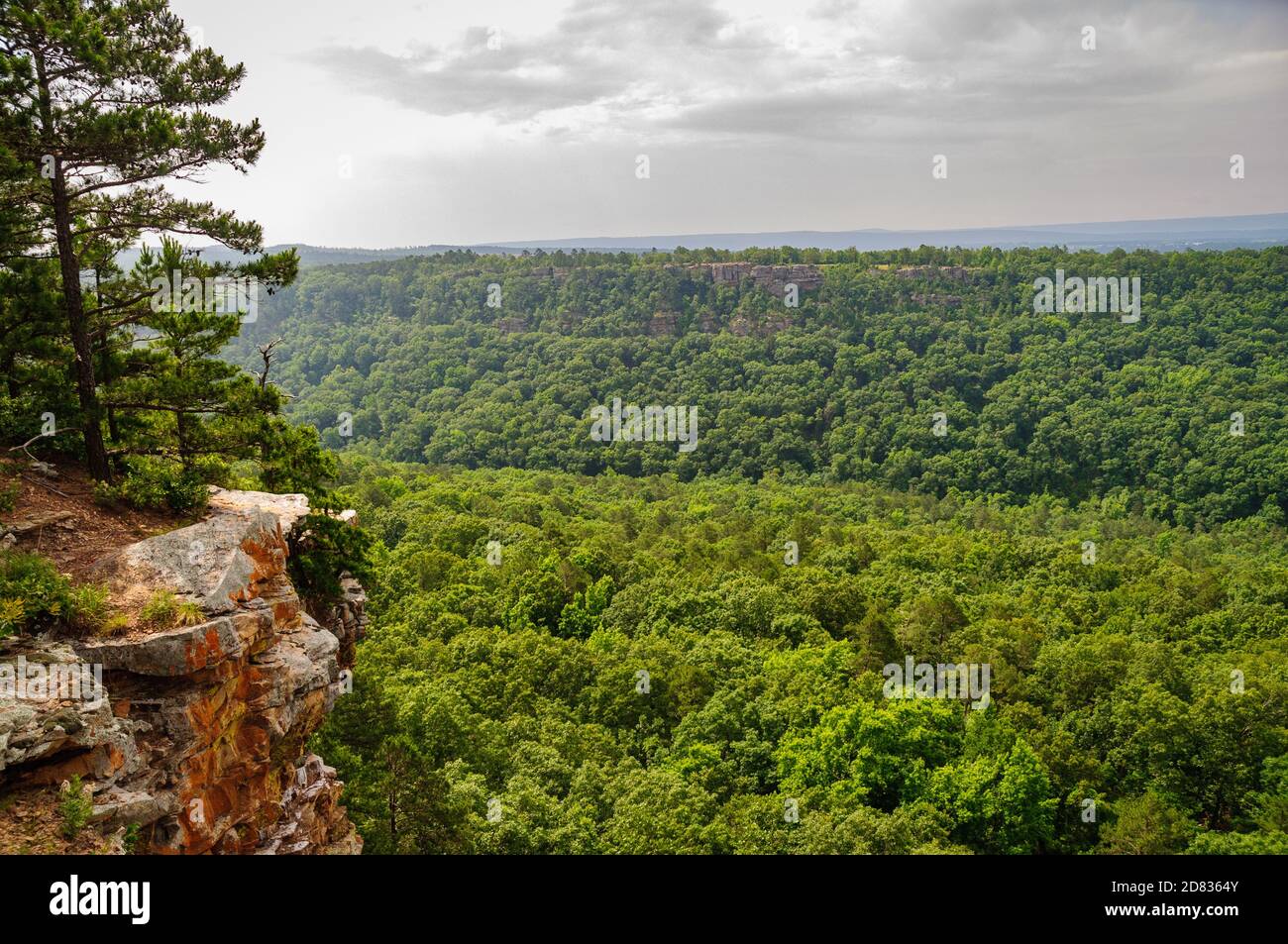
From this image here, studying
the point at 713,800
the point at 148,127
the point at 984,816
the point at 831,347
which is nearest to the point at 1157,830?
the point at 984,816

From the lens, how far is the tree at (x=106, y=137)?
463 inches

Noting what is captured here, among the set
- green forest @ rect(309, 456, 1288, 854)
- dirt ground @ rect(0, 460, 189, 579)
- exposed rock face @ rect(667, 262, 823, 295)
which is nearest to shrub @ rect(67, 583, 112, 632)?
dirt ground @ rect(0, 460, 189, 579)

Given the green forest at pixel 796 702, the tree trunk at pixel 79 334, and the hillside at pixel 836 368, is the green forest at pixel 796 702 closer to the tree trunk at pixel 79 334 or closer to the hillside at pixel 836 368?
the tree trunk at pixel 79 334

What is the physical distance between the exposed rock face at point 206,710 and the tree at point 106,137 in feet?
10.9

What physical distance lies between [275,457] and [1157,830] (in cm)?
2453

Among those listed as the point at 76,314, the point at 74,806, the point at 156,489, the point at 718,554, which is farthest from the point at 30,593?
the point at 718,554

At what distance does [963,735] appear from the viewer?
27.1 metres

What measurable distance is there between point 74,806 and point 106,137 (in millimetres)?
9339

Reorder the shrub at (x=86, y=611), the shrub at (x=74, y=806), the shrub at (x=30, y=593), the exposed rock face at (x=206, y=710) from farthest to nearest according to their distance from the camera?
the shrub at (x=86, y=611) → the shrub at (x=30, y=593) → the exposed rock face at (x=206, y=710) → the shrub at (x=74, y=806)

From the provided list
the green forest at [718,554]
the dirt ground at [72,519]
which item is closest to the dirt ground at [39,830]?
the green forest at [718,554]

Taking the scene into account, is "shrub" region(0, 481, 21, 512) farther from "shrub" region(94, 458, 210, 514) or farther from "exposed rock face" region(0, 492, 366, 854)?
"exposed rock face" region(0, 492, 366, 854)

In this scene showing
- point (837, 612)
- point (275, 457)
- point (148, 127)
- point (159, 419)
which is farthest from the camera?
point (837, 612)

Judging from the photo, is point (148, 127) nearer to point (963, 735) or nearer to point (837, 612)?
point (963, 735)

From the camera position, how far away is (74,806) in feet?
27.9
